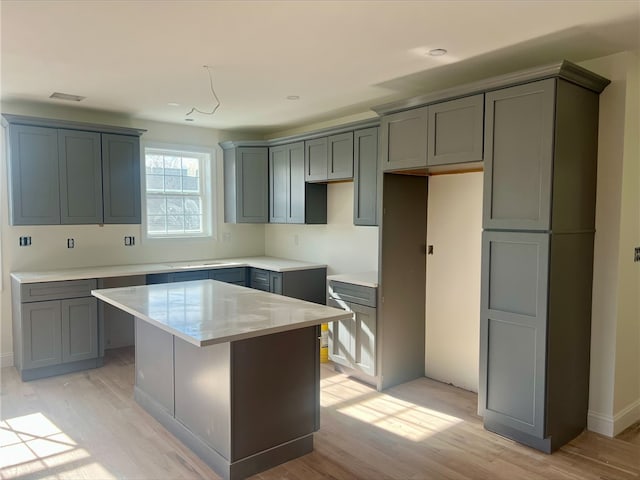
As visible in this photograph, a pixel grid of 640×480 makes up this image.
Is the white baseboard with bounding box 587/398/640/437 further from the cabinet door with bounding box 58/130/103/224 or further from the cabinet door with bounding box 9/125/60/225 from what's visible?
the cabinet door with bounding box 9/125/60/225

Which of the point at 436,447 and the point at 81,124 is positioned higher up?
the point at 81,124

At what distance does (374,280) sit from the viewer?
391 cm

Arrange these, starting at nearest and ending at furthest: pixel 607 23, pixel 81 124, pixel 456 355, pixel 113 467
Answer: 1. pixel 607 23
2. pixel 113 467
3. pixel 456 355
4. pixel 81 124

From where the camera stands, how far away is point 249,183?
5391 mm

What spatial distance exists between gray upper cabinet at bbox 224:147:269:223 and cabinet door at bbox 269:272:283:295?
88cm

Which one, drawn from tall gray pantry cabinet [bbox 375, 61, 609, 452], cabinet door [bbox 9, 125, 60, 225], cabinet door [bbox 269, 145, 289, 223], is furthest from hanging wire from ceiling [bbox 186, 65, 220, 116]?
tall gray pantry cabinet [bbox 375, 61, 609, 452]

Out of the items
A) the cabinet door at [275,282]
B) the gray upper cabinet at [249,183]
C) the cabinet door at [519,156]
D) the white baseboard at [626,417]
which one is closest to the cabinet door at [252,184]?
the gray upper cabinet at [249,183]

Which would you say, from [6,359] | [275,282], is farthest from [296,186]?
[6,359]

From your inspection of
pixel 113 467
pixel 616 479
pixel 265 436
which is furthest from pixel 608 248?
pixel 113 467

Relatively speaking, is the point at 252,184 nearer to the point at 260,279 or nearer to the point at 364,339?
the point at 260,279

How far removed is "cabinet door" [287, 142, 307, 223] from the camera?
4883 millimetres

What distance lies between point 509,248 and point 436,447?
1328 mm

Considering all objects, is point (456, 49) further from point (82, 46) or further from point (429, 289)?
point (82, 46)

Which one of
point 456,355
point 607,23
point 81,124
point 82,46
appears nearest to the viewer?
point 607,23
